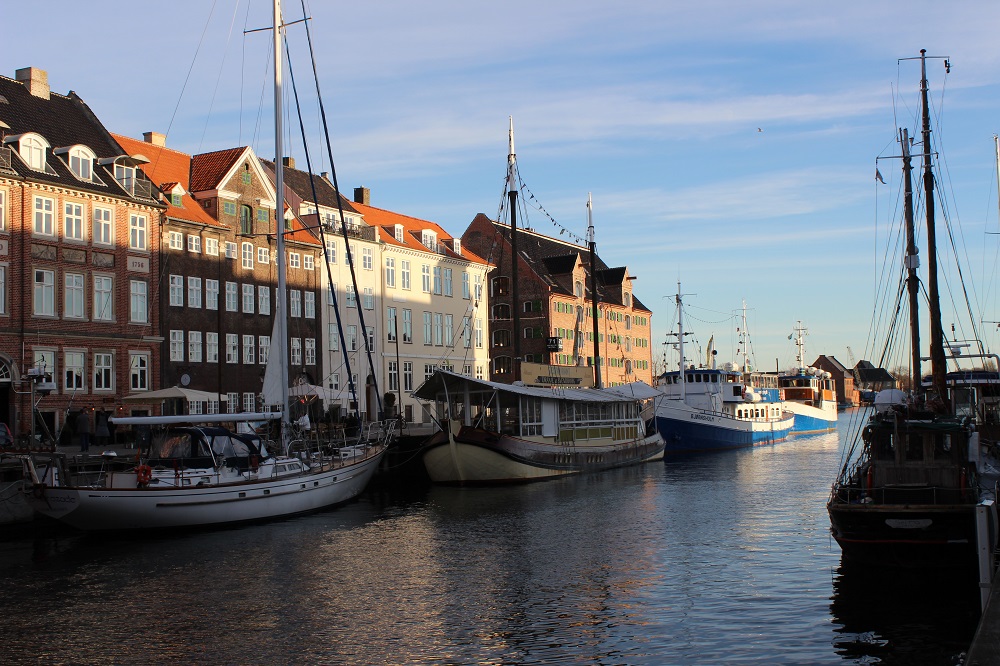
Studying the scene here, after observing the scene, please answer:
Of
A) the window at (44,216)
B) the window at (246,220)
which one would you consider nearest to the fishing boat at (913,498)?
the window at (44,216)

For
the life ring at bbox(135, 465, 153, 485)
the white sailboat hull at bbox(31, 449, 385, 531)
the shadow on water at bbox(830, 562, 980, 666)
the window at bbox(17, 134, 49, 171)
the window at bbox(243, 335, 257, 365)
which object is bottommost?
the shadow on water at bbox(830, 562, 980, 666)

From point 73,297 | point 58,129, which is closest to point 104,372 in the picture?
point 73,297

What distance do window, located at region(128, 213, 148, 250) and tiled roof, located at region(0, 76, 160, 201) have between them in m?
1.08

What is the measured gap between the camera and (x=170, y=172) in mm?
60969

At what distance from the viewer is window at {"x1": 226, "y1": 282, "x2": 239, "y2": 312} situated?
2345 inches

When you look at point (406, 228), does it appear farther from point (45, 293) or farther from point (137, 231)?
point (45, 293)

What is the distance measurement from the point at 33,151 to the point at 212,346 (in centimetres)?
1443

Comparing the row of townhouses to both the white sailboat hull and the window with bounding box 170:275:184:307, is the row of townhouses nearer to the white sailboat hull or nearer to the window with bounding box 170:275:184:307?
the window with bounding box 170:275:184:307

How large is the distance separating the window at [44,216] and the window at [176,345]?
9090 millimetres

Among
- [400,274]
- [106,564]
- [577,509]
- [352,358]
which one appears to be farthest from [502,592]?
[400,274]

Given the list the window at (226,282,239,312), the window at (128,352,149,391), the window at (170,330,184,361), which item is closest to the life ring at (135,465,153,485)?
the window at (128,352,149,391)

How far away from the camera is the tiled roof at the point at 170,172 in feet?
189

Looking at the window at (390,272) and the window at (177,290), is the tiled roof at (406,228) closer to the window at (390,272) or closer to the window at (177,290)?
the window at (390,272)

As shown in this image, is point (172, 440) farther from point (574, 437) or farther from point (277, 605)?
point (574, 437)
